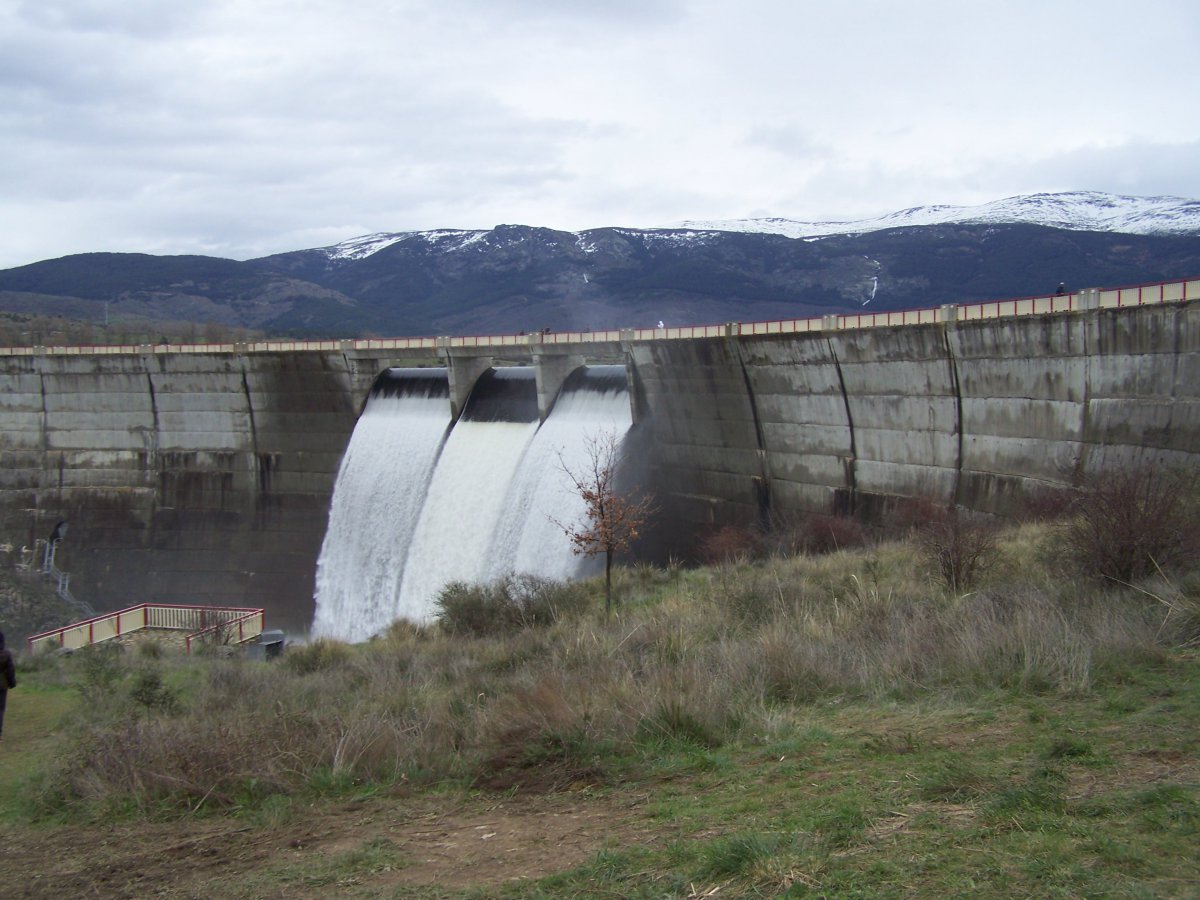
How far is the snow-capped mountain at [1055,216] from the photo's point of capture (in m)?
143

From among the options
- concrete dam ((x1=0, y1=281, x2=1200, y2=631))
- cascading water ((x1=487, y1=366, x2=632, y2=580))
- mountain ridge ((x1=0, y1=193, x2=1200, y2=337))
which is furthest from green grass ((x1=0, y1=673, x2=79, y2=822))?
mountain ridge ((x1=0, y1=193, x2=1200, y2=337))

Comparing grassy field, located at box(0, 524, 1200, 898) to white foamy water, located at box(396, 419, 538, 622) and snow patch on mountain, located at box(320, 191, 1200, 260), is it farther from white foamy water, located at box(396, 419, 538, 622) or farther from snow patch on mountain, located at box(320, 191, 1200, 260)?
snow patch on mountain, located at box(320, 191, 1200, 260)

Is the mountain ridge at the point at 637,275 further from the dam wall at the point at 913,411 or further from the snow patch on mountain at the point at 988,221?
the dam wall at the point at 913,411

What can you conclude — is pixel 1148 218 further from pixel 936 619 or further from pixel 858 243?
pixel 936 619

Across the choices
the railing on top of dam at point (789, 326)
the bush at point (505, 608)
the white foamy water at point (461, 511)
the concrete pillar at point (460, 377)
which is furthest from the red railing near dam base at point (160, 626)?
the railing on top of dam at point (789, 326)

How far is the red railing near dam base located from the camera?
2200 cm

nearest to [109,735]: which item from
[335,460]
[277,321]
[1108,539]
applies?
[1108,539]

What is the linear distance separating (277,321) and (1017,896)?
142228mm

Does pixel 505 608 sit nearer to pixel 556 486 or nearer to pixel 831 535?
pixel 831 535

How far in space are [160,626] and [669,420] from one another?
13.9 metres

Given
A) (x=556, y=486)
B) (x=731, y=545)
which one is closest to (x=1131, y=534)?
(x=731, y=545)

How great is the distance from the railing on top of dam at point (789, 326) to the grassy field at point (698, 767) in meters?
8.39

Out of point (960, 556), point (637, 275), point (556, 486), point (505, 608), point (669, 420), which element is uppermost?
point (637, 275)

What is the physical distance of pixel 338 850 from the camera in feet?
19.2
